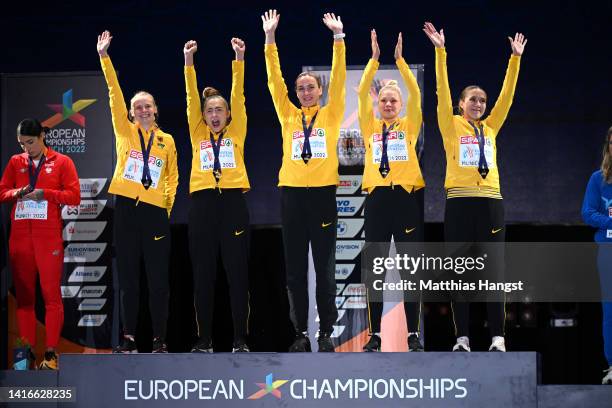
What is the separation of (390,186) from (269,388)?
1.19m

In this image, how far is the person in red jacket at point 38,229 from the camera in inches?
210

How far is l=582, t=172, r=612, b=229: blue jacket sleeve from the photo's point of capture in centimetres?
488

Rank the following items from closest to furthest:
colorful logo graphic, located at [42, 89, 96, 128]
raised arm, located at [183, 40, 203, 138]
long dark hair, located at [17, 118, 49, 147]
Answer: raised arm, located at [183, 40, 203, 138], long dark hair, located at [17, 118, 49, 147], colorful logo graphic, located at [42, 89, 96, 128]

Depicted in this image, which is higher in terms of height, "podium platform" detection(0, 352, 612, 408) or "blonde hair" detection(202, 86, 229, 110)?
"blonde hair" detection(202, 86, 229, 110)

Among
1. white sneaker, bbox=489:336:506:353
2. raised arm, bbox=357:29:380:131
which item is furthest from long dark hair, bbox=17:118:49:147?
white sneaker, bbox=489:336:506:353

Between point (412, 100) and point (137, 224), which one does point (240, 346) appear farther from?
point (412, 100)

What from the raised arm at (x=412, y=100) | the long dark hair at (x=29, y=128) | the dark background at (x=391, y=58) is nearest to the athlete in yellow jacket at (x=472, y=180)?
the raised arm at (x=412, y=100)

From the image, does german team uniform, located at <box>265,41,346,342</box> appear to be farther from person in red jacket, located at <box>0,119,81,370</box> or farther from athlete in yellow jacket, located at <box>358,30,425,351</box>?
person in red jacket, located at <box>0,119,81,370</box>

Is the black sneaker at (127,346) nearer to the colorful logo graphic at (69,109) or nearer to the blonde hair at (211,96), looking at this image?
the blonde hair at (211,96)

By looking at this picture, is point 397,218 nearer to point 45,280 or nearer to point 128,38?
Result: point 45,280

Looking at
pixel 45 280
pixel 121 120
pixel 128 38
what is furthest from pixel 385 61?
pixel 45 280

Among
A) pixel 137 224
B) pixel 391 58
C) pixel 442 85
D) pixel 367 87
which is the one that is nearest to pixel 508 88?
pixel 442 85

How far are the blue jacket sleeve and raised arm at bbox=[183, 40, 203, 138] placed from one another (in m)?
2.12

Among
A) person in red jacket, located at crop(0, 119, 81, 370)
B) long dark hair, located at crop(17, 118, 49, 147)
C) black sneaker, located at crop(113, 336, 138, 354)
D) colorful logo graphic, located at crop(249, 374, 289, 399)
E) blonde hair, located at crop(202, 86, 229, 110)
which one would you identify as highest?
blonde hair, located at crop(202, 86, 229, 110)
